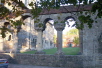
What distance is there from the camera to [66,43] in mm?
46531

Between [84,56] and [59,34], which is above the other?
[59,34]

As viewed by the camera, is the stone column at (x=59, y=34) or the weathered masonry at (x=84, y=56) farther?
the stone column at (x=59, y=34)

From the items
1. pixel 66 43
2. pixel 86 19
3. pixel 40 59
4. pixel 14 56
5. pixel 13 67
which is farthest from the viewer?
pixel 66 43

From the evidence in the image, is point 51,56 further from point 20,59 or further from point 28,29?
point 28,29

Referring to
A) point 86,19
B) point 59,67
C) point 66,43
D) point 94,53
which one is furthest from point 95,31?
point 66,43

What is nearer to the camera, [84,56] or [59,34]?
[84,56]

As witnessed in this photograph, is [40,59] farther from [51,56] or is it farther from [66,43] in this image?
[66,43]

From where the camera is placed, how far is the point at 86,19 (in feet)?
15.8

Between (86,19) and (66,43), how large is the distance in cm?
4219

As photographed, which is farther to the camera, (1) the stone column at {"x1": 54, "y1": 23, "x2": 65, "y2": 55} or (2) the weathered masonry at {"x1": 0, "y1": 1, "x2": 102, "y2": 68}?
(1) the stone column at {"x1": 54, "y1": 23, "x2": 65, "y2": 55}

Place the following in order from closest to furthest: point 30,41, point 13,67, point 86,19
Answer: point 86,19
point 13,67
point 30,41

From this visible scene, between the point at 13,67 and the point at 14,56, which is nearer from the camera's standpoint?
the point at 13,67

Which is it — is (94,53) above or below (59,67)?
above

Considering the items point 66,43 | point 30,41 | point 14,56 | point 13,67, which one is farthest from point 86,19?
point 66,43
